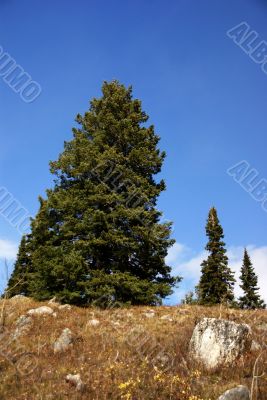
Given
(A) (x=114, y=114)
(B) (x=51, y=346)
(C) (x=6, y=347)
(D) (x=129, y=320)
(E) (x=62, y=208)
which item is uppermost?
(A) (x=114, y=114)

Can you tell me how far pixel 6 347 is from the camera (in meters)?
14.0

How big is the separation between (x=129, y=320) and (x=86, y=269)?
3936 millimetres

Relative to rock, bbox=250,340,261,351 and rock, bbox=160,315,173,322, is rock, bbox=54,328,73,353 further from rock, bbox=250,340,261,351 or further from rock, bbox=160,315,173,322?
rock, bbox=250,340,261,351

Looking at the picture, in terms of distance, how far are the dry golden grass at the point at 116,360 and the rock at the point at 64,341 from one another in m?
0.23

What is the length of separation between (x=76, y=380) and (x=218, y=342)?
14.8 feet

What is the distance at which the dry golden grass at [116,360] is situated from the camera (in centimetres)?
1011

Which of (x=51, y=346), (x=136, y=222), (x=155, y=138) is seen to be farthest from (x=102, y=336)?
(x=155, y=138)

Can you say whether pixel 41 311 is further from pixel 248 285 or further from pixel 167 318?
pixel 248 285

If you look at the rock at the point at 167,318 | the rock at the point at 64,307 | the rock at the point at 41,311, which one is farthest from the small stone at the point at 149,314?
the rock at the point at 41,311

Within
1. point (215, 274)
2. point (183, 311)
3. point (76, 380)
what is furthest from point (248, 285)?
point (76, 380)

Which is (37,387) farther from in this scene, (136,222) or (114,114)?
(114,114)

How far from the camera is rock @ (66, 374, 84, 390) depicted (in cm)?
1046

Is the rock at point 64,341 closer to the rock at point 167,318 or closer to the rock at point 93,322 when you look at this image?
the rock at point 93,322

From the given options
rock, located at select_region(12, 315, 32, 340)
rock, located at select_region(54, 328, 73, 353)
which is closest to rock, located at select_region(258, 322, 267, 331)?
rock, located at select_region(54, 328, 73, 353)
